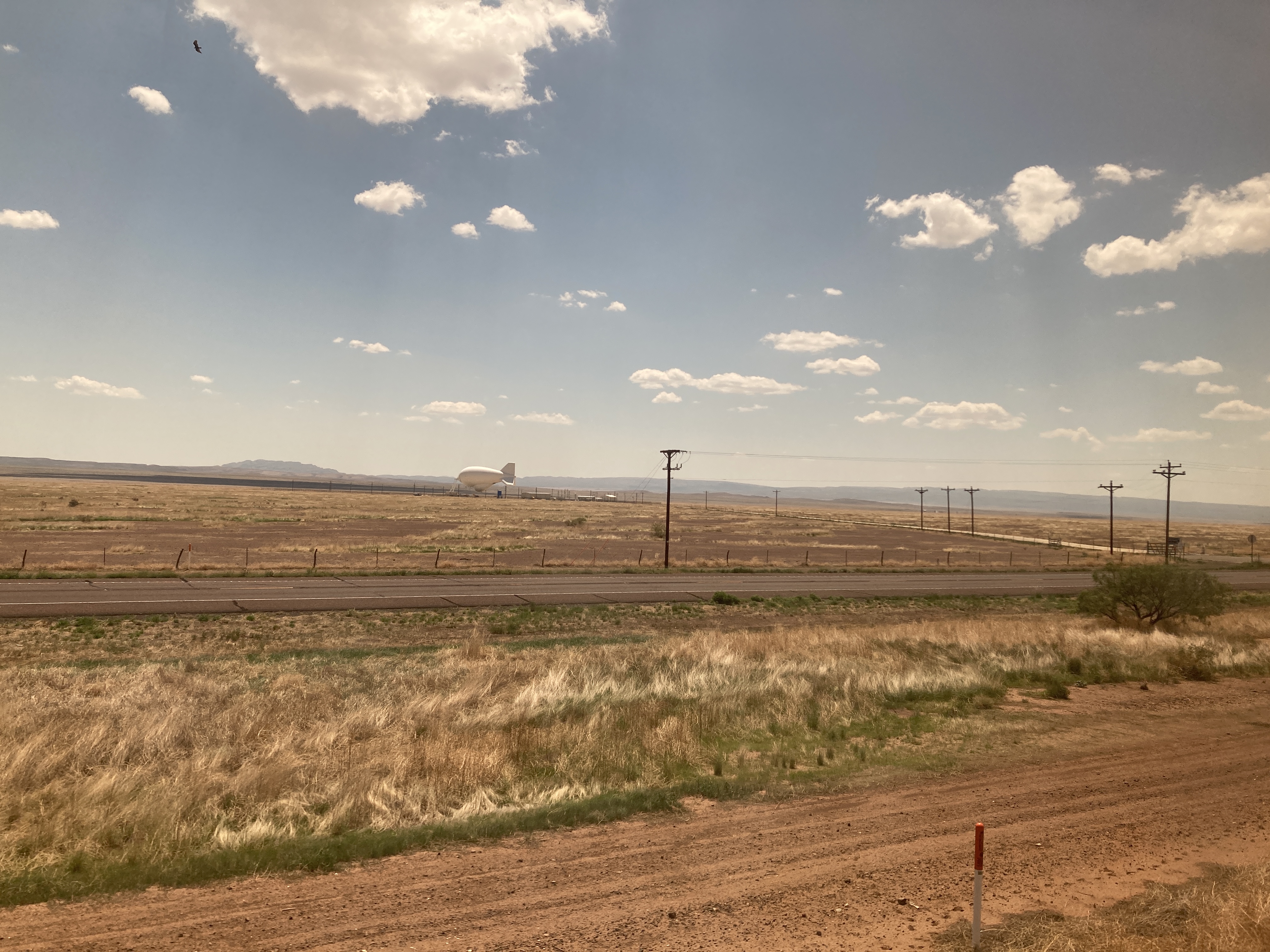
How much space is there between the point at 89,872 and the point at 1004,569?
6360 centimetres

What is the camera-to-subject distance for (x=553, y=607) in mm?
33312

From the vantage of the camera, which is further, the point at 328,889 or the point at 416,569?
the point at 416,569

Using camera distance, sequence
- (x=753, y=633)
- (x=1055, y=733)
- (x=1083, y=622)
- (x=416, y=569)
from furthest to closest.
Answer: (x=416, y=569) → (x=1083, y=622) → (x=753, y=633) → (x=1055, y=733)

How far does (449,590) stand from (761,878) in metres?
31.2

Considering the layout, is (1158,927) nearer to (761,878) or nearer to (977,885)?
(977,885)

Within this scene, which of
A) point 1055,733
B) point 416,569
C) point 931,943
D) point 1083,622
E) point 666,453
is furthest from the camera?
point 666,453

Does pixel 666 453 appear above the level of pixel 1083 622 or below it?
above

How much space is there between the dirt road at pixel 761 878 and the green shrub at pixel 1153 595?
778 inches

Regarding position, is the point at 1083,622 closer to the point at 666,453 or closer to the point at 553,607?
the point at 553,607

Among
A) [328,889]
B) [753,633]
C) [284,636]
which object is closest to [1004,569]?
[753,633]

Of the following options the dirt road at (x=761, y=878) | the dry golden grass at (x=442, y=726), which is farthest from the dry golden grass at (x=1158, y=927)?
the dry golden grass at (x=442, y=726)

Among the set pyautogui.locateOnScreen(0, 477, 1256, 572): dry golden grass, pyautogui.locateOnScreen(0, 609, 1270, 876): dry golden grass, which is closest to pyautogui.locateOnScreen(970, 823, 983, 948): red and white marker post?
pyautogui.locateOnScreen(0, 609, 1270, 876): dry golden grass

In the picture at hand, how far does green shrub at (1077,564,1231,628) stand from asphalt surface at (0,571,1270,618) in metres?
11.6

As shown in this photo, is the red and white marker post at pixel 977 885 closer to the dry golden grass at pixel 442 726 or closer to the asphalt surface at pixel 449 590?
the dry golden grass at pixel 442 726
